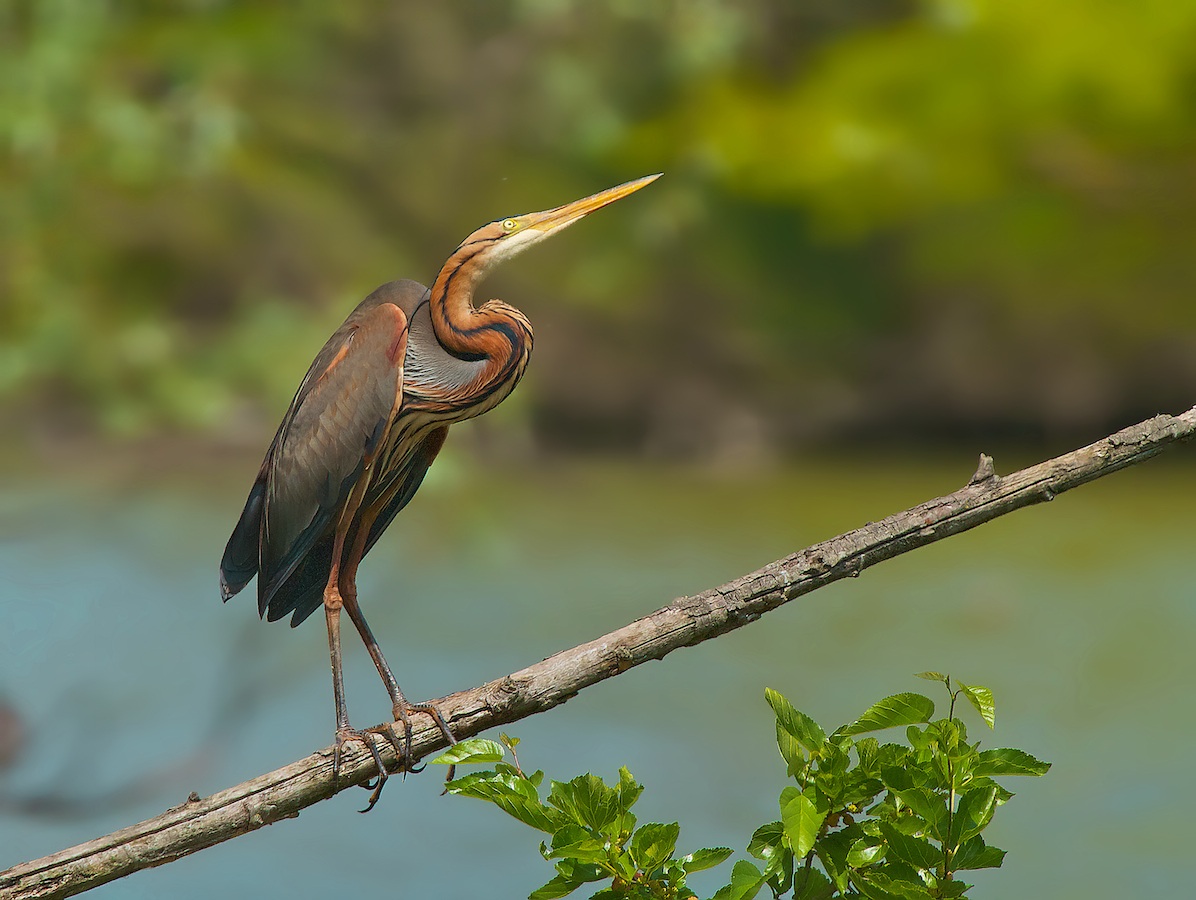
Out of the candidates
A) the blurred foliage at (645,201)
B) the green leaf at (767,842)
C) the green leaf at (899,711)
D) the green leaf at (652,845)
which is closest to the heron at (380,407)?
the green leaf at (652,845)

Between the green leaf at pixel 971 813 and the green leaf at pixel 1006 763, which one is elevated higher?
the green leaf at pixel 1006 763

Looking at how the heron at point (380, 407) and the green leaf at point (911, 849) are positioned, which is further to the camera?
the heron at point (380, 407)

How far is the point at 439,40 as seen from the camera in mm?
3484

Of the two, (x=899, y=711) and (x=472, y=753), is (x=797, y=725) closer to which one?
(x=899, y=711)

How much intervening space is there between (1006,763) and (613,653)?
1.27 ft

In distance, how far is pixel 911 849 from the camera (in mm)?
1199

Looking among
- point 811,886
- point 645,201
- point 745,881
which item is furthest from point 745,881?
point 645,201

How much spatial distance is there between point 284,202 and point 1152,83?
2.21 m

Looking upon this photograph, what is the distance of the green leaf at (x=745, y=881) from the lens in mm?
1216

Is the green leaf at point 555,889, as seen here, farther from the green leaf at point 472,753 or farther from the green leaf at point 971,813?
the green leaf at point 971,813

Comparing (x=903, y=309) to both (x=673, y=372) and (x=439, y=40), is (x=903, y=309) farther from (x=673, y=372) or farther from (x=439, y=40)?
(x=439, y=40)

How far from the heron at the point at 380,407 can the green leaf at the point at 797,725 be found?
336mm

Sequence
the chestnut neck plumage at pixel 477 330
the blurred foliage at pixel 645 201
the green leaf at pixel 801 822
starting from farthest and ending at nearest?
1. the blurred foliage at pixel 645 201
2. the chestnut neck plumage at pixel 477 330
3. the green leaf at pixel 801 822

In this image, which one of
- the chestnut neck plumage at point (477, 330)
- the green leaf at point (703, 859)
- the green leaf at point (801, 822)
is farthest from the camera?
the chestnut neck plumage at point (477, 330)
